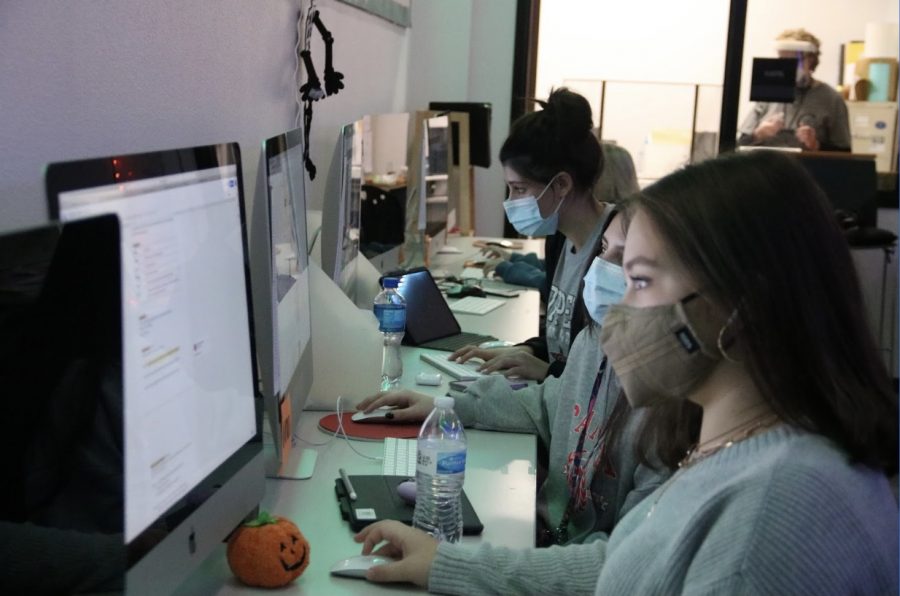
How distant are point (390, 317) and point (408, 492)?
902 millimetres

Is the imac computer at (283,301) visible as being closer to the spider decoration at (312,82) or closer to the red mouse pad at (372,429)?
the red mouse pad at (372,429)

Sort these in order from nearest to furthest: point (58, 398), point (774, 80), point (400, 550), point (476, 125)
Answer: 1. point (58, 398)
2. point (400, 550)
3. point (476, 125)
4. point (774, 80)

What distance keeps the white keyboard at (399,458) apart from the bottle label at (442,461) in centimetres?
26

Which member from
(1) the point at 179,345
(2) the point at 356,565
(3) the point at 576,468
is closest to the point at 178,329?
(1) the point at 179,345

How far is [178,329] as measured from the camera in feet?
3.42

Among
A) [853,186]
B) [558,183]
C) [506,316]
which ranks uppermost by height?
[558,183]

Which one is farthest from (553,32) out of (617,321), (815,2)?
(617,321)

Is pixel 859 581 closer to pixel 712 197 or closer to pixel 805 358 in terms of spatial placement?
pixel 805 358

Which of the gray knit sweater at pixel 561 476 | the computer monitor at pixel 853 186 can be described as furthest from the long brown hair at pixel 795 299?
the computer monitor at pixel 853 186

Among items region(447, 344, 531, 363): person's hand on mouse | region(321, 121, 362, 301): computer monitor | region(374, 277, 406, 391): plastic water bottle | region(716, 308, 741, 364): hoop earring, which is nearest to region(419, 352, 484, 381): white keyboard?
region(447, 344, 531, 363): person's hand on mouse

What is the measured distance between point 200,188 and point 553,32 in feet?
17.0

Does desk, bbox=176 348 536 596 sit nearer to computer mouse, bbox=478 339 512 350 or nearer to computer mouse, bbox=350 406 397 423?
computer mouse, bbox=350 406 397 423

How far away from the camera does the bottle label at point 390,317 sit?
242 cm

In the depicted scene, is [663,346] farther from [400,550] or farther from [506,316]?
[506,316]
